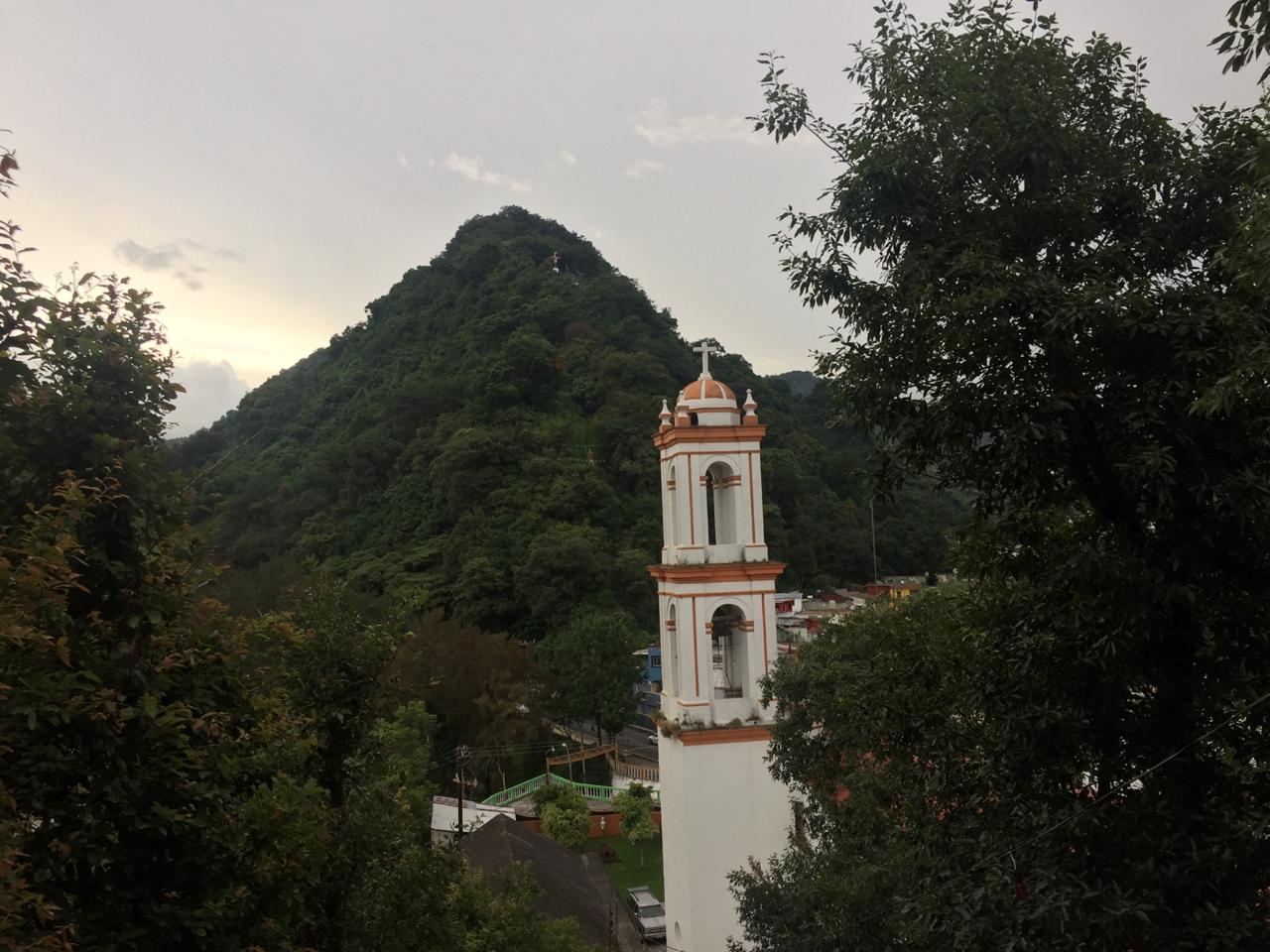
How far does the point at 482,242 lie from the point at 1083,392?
60.0m

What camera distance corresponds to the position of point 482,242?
6078 cm

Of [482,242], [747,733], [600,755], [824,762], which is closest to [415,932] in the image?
[824,762]

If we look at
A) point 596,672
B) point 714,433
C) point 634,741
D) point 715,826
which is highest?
point 714,433

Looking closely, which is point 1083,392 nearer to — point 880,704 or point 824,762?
point 880,704

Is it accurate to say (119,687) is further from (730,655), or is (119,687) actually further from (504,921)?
(730,655)

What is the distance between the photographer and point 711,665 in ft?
41.5

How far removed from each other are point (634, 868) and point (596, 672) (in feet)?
22.6

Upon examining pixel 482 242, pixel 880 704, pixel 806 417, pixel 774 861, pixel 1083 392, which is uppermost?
pixel 482 242

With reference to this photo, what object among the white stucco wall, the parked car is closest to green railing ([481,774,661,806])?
the parked car

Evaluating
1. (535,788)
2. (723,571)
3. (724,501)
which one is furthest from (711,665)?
(535,788)

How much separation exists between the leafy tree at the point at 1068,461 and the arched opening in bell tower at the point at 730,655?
738 cm

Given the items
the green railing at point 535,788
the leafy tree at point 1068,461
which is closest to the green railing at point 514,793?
the green railing at point 535,788

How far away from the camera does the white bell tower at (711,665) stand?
466 inches

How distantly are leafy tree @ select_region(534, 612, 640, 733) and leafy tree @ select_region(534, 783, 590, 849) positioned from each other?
5848 millimetres
